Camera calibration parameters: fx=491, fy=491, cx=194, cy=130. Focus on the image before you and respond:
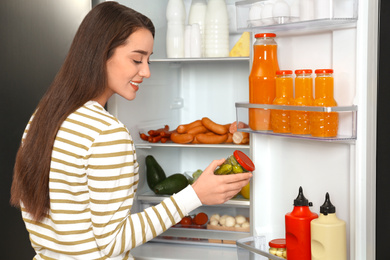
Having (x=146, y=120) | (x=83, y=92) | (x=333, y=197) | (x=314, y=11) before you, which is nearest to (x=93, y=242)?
(x=83, y=92)

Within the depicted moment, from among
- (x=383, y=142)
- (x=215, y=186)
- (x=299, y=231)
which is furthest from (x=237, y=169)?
(x=383, y=142)

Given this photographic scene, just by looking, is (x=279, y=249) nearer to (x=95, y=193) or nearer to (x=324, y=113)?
(x=324, y=113)

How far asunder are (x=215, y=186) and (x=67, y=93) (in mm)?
457

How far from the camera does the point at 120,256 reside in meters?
1.29

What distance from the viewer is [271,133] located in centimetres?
151

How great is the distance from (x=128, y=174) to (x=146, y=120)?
1.05 metres

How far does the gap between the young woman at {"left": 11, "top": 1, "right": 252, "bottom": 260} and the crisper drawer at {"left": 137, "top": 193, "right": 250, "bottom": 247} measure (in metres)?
0.75

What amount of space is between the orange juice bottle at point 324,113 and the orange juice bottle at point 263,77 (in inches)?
8.0

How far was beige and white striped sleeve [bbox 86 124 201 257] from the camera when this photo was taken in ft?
3.76

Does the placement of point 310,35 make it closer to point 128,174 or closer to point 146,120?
point 128,174

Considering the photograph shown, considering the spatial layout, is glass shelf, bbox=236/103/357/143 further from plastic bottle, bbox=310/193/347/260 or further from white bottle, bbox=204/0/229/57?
white bottle, bbox=204/0/229/57

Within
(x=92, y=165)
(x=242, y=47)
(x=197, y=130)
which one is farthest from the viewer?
(x=197, y=130)

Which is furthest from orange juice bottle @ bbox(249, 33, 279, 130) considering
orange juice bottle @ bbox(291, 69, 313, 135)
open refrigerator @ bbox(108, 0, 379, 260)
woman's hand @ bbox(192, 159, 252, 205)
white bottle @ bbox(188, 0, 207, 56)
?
white bottle @ bbox(188, 0, 207, 56)

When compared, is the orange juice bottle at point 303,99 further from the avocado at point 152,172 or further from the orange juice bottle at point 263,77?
the avocado at point 152,172
